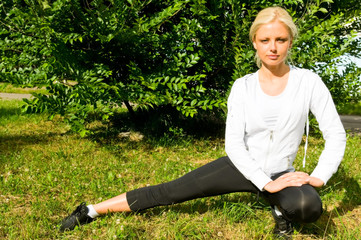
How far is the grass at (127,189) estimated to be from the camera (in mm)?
2742

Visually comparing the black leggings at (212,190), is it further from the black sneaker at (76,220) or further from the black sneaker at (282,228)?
the black sneaker at (76,220)

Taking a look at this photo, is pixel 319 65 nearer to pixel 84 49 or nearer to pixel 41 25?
pixel 84 49

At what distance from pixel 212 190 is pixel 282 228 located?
0.66m

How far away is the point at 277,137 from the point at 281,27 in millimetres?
808

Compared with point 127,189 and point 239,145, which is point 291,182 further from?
point 127,189

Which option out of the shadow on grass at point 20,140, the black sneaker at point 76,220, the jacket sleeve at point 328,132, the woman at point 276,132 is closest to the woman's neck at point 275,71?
the woman at point 276,132

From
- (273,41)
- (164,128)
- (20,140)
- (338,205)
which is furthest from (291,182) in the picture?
(20,140)

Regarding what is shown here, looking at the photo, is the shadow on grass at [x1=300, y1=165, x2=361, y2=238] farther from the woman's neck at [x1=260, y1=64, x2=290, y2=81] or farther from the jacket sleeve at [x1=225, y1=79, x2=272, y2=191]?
the woman's neck at [x1=260, y1=64, x2=290, y2=81]

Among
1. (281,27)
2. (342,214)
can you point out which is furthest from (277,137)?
(342,214)

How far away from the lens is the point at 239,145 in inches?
96.9

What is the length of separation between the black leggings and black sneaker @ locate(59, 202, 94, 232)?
1.31 feet

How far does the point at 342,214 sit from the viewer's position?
3.15 metres

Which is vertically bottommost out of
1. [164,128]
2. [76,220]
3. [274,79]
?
[164,128]

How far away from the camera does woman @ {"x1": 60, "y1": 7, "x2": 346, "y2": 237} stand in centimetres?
228
